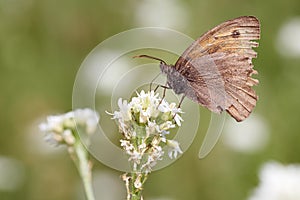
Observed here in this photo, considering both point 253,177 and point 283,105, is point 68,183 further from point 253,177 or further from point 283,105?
point 283,105

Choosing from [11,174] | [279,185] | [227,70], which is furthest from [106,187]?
[227,70]

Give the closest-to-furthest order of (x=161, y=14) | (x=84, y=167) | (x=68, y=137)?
(x=84, y=167)
(x=68, y=137)
(x=161, y=14)

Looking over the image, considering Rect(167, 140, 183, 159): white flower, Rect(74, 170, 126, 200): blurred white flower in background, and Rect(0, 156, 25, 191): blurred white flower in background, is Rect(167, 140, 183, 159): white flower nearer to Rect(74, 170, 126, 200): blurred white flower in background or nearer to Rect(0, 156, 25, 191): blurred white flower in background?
Rect(74, 170, 126, 200): blurred white flower in background

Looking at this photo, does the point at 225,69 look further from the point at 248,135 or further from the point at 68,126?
the point at 248,135

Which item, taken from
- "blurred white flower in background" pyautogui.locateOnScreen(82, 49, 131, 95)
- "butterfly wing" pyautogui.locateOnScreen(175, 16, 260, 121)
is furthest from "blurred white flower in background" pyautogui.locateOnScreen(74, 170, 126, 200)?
"butterfly wing" pyautogui.locateOnScreen(175, 16, 260, 121)

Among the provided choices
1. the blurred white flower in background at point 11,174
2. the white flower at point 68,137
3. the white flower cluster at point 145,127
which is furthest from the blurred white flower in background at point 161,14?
the white flower cluster at point 145,127

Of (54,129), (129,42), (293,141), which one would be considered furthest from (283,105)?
(54,129)

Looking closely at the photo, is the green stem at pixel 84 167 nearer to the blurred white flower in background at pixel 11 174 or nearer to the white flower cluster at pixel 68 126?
the white flower cluster at pixel 68 126
